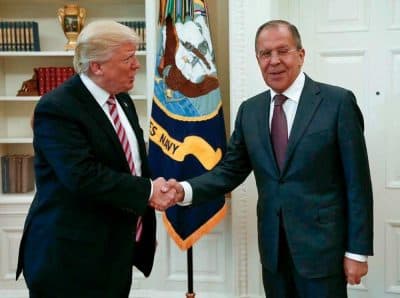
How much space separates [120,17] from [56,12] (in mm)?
439

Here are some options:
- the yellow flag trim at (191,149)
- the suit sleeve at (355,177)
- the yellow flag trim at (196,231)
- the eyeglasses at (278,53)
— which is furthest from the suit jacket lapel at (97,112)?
the yellow flag trim at (196,231)

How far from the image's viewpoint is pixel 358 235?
5.94 ft

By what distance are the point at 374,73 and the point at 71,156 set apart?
1945mm

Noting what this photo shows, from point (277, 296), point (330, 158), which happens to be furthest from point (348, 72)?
point (277, 296)

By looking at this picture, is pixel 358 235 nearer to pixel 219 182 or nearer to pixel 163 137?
pixel 219 182

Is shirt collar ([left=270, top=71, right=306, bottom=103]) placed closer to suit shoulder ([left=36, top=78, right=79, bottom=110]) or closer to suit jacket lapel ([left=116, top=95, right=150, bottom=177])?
suit jacket lapel ([left=116, top=95, right=150, bottom=177])

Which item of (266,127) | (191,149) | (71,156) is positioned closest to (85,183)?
Result: (71,156)

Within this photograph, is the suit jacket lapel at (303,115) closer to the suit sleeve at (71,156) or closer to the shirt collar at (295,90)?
the shirt collar at (295,90)

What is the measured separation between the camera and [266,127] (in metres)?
1.94

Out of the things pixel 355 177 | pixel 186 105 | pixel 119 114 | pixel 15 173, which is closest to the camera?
pixel 355 177

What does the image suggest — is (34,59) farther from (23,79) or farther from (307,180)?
(307,180)

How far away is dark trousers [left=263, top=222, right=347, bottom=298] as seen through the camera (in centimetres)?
184

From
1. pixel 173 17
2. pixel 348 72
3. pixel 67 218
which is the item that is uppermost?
pixel 173 17

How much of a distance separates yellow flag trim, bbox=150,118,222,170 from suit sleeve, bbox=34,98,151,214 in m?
1.07
